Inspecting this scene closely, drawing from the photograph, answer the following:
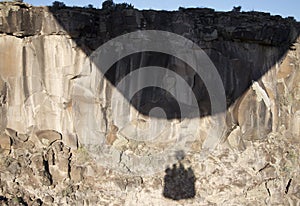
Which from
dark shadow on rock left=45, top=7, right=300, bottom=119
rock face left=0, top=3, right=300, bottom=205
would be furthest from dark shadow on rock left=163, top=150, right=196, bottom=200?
dark shadow on rock left=45, top=7, right=300, bottom=119

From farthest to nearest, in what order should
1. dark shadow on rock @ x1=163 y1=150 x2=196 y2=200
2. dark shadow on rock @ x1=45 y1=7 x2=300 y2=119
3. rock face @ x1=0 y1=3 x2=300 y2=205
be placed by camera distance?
1. dark shadow on rock @ x1=45 y1=7 x2=300 y2=119
2. dark shadow on rock @ x1=163 y1=150 x2=196 y2=200
3. rock face @ x1=0 y1=3 x2=300 y2=205

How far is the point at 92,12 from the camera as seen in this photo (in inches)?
417

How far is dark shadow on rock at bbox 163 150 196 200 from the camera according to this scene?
10.3 m

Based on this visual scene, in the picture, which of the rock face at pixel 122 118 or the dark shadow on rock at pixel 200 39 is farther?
the dark shadow on rock at pixel 200 39

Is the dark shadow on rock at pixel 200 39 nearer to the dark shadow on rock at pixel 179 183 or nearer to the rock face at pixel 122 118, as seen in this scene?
the rock face at pixel 122 118

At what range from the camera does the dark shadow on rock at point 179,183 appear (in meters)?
10.3

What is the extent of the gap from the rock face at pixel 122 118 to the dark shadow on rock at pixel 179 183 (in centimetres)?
8

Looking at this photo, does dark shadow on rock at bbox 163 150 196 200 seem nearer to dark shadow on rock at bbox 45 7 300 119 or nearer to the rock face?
the rock face

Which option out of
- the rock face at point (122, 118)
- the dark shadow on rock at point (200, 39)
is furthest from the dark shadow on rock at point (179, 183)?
the dark shadow on rock at point (200, 39)

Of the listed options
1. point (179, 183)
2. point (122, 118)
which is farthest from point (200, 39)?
point (179, 183)

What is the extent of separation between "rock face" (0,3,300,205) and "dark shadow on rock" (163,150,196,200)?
0.08 m

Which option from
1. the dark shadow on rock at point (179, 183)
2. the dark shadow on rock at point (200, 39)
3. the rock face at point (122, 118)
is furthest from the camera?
the dark shadow on rock at point (200, 39)

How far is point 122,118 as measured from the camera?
1096cm

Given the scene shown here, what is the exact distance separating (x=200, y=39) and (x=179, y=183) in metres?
3.93
